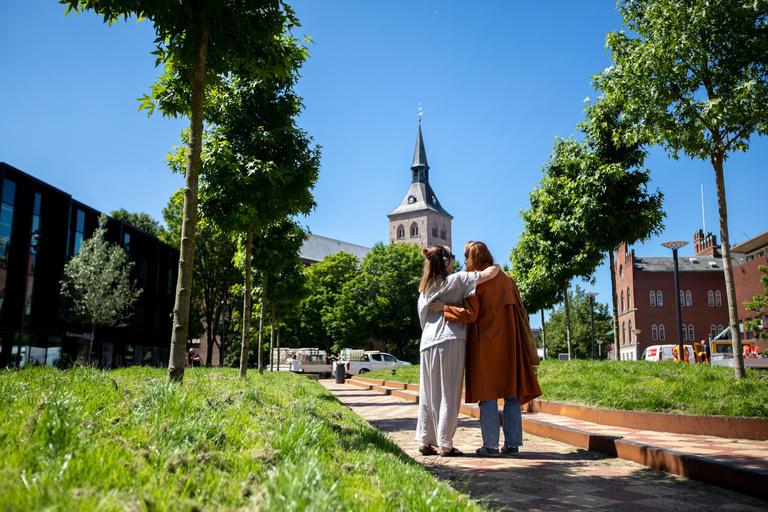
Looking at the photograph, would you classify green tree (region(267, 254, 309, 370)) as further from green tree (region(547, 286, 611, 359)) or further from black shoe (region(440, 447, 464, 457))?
green tree (region(547, 286, 611, 359))

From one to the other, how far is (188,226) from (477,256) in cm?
348

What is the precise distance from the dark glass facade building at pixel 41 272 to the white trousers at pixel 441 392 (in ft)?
70.5

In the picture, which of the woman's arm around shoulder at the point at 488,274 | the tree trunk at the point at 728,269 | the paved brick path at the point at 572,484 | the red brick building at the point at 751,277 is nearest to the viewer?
the paved brick path at the point at 572,484

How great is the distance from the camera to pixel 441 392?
5434mm

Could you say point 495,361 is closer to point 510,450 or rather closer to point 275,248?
point 510,450

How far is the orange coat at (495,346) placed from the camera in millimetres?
5516

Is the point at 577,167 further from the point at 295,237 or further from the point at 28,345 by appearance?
the point at 28,345

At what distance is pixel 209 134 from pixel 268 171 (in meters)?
2.20

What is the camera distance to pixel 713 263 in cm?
6366

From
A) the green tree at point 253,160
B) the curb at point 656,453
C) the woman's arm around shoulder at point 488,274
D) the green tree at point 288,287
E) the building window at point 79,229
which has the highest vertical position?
the building window at point 79,229

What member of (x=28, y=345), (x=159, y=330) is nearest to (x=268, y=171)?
(x=28, y=345)

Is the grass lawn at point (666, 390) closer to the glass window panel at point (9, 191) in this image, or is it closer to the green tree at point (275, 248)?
the green tree at point (275, 248)

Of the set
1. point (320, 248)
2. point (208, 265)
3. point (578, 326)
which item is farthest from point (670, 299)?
point (320, 248)

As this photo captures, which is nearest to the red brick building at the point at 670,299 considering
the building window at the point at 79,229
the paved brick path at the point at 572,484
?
the building window at the point at 79,229
